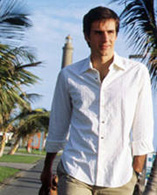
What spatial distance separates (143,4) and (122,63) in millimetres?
5618

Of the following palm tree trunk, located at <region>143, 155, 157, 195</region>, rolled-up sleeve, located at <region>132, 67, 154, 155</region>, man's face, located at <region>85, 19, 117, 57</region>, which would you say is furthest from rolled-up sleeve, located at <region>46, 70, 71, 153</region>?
palm tree trunk, located at <region>143, 155, 157, 195</region>

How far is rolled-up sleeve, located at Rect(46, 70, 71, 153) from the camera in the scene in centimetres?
294

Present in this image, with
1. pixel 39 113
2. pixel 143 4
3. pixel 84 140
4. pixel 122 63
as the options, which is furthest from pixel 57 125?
pixel 39 113

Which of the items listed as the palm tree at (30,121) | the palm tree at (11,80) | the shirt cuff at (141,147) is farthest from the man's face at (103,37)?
the palm tree at (30,121)

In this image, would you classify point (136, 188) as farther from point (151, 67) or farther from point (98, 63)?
point (151, 67)

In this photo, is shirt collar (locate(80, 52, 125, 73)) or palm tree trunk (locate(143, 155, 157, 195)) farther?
palm tree trunk (locate(143, 155, 157, 195))

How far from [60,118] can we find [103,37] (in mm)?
516

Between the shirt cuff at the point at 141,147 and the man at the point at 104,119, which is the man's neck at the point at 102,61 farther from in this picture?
the shirt cuff at the point at 141,147

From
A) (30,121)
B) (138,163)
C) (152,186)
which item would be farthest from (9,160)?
(138,163)

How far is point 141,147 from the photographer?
274cm

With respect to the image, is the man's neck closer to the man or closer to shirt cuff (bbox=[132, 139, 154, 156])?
the man

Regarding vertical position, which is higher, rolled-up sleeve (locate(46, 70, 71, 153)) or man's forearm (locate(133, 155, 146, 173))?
rolled-up sleeve (locate(46, 70, 71, 153))

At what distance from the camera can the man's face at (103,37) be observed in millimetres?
2803

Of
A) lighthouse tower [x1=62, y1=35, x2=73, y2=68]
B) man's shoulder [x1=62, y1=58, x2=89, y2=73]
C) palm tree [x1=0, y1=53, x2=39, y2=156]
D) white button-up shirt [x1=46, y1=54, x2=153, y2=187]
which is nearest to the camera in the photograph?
white button-up shirt [x1=46, y1=54, x2=153, y2=187]
